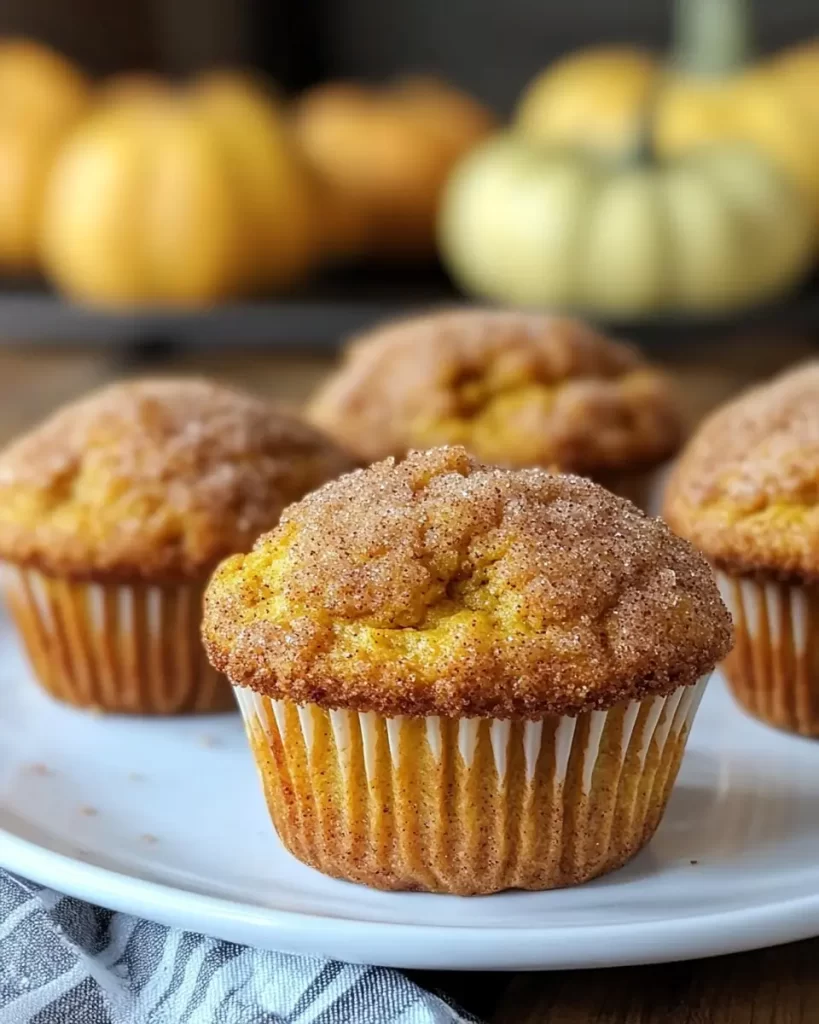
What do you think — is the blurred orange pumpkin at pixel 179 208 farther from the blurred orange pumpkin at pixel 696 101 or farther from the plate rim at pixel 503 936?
the plate rim at pixel 503 936

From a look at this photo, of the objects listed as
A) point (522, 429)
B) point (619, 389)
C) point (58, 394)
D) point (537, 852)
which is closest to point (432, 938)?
point (537, 852)

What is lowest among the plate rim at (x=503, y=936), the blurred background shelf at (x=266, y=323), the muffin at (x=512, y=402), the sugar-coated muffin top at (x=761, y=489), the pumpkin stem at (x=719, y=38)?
the blurred background shelf at (x=266, y=323)

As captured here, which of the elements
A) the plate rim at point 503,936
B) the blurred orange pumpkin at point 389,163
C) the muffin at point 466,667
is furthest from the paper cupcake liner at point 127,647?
the blurred orange pumpkin at point 389,163

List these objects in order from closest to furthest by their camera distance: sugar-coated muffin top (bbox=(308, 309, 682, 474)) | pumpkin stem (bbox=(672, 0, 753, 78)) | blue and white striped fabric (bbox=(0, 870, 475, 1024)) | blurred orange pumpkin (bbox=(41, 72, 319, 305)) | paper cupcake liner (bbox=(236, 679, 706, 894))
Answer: blue and white striped fabric (bbox=(0, 870, 475, 1024)) < paper cupcake liner (bbox=(236, 679, 706, 894)) < sugar-coated muffin top (bbox=(308, 309, 682, 474)) < blurred orange pumpkin (bbox=(41, 72, 319, 305)) < pumpkin stem (bbox=(672, 0, 753, 78))

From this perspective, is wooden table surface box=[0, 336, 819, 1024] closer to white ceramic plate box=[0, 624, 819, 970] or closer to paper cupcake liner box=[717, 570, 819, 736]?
white ceramic plate box=[0, 624, 819, 970]

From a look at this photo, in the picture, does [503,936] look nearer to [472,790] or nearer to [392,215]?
[472,790]

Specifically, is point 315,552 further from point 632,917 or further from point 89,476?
point 89,476

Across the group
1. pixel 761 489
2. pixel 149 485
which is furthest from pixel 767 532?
pixel 149 485

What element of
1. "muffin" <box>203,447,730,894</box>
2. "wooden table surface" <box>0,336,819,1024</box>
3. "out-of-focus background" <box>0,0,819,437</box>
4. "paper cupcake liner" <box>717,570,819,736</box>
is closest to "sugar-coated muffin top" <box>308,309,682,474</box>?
"paper cupcake liner" <box>717,570,819,736</box>
